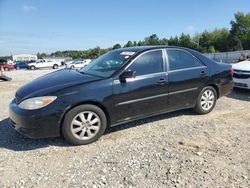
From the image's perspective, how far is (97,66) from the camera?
4.96m

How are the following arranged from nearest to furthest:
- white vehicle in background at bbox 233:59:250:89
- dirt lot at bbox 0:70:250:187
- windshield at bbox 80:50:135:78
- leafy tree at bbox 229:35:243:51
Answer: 1. dirt lot at bbox 0:70:250:187
2. windshield at bbox 80:50:135:78
3. white vehicle in background at bbox 233:59:250:89
4. leafy tree at bbox 229:35:243:51

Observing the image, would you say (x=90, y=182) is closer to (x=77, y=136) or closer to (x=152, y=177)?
(x=152, y=177)

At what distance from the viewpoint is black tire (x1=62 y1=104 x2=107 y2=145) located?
3.78 meters

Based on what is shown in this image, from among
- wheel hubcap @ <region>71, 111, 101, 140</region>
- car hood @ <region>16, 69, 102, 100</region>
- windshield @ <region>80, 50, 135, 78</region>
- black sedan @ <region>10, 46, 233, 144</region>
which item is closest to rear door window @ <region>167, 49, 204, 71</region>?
black sedan @ <region>10, 46, 233, 144</region>

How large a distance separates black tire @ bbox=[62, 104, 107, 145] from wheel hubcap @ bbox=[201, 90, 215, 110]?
7.79ft

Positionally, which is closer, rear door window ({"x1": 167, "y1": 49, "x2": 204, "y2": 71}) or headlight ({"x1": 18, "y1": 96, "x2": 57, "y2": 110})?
headlight ({"x1": 18, "y1": 96, "x2": 57, "y2": 110})

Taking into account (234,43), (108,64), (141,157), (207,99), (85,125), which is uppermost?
(234,43)

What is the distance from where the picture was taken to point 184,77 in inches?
194

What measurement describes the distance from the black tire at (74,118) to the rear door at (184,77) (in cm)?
149

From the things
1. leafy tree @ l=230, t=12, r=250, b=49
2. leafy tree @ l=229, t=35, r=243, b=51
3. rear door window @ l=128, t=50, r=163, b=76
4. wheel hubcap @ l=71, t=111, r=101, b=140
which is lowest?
wheel hubcap @ l=71, t=111, r=101, b=140

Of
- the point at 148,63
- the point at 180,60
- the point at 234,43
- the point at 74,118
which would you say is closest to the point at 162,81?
the point at 148,63

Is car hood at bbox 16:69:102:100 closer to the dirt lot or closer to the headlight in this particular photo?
the headlight

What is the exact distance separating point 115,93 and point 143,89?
56cm

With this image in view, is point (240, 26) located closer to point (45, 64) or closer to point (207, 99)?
point (45, 64)
